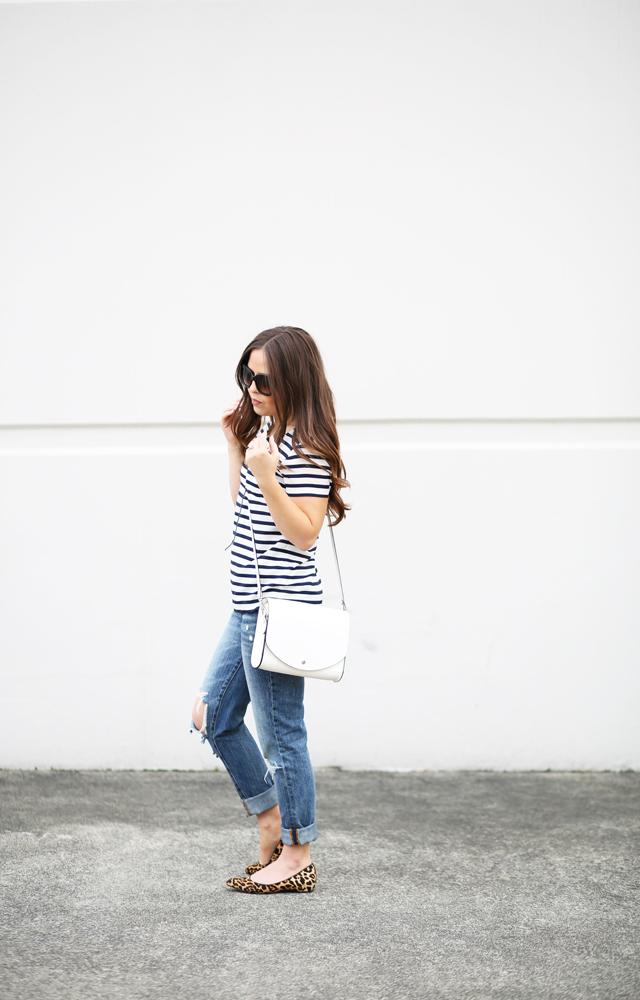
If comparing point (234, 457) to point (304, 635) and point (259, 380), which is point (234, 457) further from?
point (304, 635)

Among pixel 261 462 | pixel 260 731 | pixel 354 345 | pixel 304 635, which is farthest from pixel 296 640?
pixel 354 345

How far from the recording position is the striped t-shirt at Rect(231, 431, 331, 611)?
8.21ft

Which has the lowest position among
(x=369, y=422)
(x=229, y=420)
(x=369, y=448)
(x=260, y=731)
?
(x=260, y=731)

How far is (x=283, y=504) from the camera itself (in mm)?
2391

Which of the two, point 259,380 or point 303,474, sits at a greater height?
point 259,380

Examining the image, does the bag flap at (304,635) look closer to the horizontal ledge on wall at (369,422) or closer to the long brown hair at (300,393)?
the long brown hair at (300,393)

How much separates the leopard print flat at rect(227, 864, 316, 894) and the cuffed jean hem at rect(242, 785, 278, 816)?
0.21m

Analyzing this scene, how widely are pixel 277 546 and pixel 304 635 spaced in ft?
0.90

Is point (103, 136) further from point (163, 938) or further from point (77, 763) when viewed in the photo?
point (163, 938)

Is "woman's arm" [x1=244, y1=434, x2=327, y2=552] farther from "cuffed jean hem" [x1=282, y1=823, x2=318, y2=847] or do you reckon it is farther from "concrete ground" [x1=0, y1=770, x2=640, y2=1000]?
"concrete ground" [x1=0, y1=770, x2=640, y2=1000]

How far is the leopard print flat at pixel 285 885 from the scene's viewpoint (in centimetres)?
266

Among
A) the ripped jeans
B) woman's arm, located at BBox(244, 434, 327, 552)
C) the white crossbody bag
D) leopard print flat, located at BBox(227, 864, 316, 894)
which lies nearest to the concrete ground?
leopard print flat, located at BBox(227, 864, 316, 894)

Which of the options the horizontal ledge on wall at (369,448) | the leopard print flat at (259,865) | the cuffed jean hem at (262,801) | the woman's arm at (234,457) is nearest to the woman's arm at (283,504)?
the woman's arm at (234,457)

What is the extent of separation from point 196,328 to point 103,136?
2.99 feet
